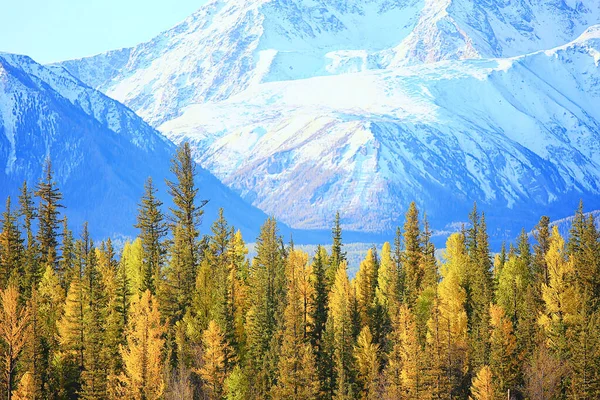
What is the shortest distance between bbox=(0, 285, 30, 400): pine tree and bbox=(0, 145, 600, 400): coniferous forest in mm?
265

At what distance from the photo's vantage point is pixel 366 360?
114 meters

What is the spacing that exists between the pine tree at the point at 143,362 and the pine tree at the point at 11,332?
393 inches

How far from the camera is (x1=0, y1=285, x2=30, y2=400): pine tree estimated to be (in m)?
97.2

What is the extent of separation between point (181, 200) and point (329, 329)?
21473mm

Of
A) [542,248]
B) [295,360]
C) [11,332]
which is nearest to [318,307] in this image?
[295,360]

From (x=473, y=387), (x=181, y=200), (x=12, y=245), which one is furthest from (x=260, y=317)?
(x=12, y=245)

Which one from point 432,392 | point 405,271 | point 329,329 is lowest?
point 432,392

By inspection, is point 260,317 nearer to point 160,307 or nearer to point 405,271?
point 160,307

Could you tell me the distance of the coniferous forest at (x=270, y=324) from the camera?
344 ft

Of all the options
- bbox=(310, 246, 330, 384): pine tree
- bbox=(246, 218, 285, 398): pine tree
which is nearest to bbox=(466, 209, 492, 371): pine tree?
bbox=(310, 246, 330, 384): pine tree

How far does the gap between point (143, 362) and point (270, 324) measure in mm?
18502

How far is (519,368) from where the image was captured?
379ft

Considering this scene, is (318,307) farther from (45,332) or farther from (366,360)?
(45,332)

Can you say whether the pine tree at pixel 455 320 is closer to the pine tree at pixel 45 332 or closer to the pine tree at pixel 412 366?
the pine tree at pixel 412 366
